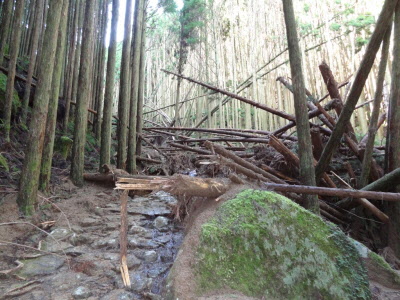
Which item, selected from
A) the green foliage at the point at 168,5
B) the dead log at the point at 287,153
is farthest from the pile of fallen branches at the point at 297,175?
the green foliage at the point at 168,5

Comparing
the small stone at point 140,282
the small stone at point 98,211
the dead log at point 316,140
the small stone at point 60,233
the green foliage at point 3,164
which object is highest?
the dead log at point 316,140

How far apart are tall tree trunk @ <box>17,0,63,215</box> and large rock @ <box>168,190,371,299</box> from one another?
2066 millimetres

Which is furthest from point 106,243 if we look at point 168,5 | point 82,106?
point 168,5

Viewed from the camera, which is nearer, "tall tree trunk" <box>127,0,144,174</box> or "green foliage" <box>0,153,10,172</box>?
"green foliage" <box>0,153,10,172</box>

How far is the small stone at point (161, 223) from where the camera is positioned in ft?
10.4

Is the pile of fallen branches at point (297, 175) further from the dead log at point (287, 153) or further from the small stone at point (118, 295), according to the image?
the small stone at point (118, 295)

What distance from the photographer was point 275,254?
6.37 feet

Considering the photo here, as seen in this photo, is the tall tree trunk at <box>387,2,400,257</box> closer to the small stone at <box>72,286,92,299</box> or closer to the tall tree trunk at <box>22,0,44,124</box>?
the small stone at <box>72,286,92,299</box>

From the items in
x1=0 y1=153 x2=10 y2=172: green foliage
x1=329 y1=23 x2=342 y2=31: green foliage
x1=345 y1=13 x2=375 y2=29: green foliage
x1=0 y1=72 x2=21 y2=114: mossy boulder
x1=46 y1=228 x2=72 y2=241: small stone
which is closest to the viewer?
x1=46 y1=228 x2=72 y2=241: small stone

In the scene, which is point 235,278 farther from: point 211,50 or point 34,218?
point 211,50

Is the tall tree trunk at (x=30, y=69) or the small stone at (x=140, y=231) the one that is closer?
the small stone at (x=140, y=231)

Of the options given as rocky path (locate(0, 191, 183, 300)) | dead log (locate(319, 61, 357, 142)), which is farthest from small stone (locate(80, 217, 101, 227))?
dead log (locate(319, 61, 357, 142))

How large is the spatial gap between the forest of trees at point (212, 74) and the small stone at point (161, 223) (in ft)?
4.47

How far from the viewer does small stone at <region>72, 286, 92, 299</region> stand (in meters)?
1.81
